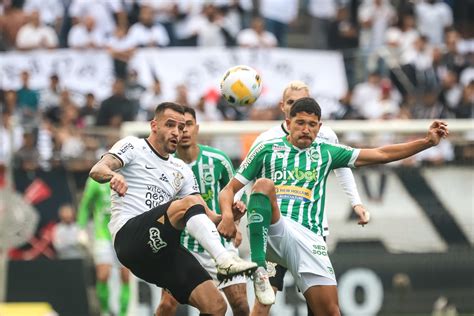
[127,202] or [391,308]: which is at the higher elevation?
[127,202]

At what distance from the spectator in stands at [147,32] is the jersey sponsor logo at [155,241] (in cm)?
1254

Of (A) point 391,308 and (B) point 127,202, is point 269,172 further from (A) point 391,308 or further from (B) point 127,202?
(A) point 391,308

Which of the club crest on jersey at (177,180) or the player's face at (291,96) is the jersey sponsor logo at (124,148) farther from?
the player's face at (291,96)

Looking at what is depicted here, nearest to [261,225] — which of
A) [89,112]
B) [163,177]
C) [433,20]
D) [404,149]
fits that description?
[163,177]

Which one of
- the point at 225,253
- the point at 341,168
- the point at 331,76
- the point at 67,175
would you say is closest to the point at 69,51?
the point at 67,175

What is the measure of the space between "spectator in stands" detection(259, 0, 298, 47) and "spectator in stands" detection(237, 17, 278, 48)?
0.53 metres

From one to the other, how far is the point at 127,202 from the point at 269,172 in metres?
1.32

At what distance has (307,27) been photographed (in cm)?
2564

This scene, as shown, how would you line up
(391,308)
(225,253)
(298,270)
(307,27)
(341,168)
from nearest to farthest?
(225,253) < (298,270) < (341,168) < (391,308) < (307,27)

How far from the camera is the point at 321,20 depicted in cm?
2583

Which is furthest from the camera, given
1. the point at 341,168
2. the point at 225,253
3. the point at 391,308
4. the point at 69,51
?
the point at 69,51

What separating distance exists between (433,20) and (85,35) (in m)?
6.99

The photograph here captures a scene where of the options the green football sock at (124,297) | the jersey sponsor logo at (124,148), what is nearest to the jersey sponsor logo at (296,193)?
the jersey sponsor logo at (124,148)

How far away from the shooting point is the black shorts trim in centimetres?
1100
